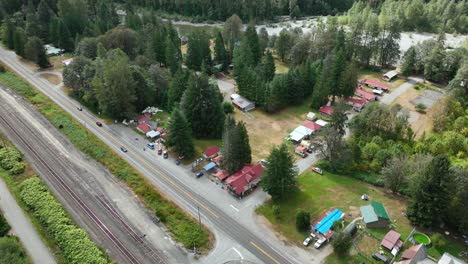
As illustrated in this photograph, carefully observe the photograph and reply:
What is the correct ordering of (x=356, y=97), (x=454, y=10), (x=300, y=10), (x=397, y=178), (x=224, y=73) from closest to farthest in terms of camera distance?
(x=397, y=178)
(x=356, y=97)
(x=224, y=73)
(x=454, y=10)
(x=300, y=10)

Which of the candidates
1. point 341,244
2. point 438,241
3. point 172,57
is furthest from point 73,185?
point 438,241

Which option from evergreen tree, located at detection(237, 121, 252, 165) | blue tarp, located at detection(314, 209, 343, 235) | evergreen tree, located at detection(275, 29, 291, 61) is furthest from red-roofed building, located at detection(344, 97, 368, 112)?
blue tarp, located at detection(314, 209, 343, 235)

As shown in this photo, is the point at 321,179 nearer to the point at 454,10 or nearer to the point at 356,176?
the point at 356,176

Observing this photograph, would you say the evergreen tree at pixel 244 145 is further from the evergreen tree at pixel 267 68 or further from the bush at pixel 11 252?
the bush at pixel 11 252

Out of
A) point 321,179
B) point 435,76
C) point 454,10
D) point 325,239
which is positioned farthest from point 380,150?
point 454,10

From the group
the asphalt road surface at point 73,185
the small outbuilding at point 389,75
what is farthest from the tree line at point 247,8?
the asphalt road surface at point 73,185

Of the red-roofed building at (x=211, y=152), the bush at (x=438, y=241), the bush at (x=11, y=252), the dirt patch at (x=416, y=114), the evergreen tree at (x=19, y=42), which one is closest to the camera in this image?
the bush at (x=11, y=252)

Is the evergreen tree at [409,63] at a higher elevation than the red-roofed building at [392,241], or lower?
higher
